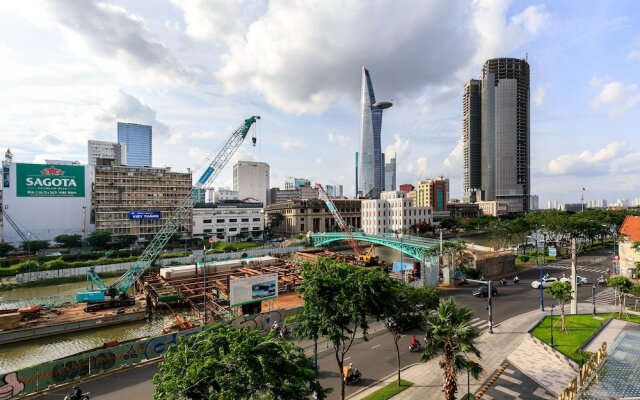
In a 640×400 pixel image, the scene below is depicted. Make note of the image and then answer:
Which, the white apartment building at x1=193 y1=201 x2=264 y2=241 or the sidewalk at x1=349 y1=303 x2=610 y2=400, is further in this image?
the white apartment building at x1=193 y1=201 x2=264 y2=241

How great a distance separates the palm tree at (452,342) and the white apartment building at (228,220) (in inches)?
4586

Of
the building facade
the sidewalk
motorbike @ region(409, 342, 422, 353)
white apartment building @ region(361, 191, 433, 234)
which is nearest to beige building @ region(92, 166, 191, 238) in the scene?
the building facade

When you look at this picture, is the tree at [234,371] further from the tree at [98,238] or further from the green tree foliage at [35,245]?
the green tree foliage at [35,245]

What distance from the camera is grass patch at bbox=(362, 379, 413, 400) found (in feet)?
70.4

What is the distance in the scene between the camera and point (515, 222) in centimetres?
8300

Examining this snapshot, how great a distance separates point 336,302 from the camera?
64.6 feet

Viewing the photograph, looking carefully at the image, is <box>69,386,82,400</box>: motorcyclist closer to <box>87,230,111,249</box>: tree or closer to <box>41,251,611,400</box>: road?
<box>41,251,611,400</box>: road

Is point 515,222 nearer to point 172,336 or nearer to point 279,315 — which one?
point 279,315

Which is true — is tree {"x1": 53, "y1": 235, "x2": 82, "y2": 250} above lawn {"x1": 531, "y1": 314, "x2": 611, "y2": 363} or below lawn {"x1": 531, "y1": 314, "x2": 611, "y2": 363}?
above

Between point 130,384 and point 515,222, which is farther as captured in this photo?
point 515,222

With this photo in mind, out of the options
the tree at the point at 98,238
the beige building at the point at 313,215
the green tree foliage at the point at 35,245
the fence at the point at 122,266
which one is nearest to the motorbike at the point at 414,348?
the fence at the point at 122,266

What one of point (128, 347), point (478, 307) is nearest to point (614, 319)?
point (478, 307)

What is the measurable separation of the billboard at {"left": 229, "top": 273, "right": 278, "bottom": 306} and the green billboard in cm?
10147

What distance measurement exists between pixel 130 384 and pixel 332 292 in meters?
17.0
